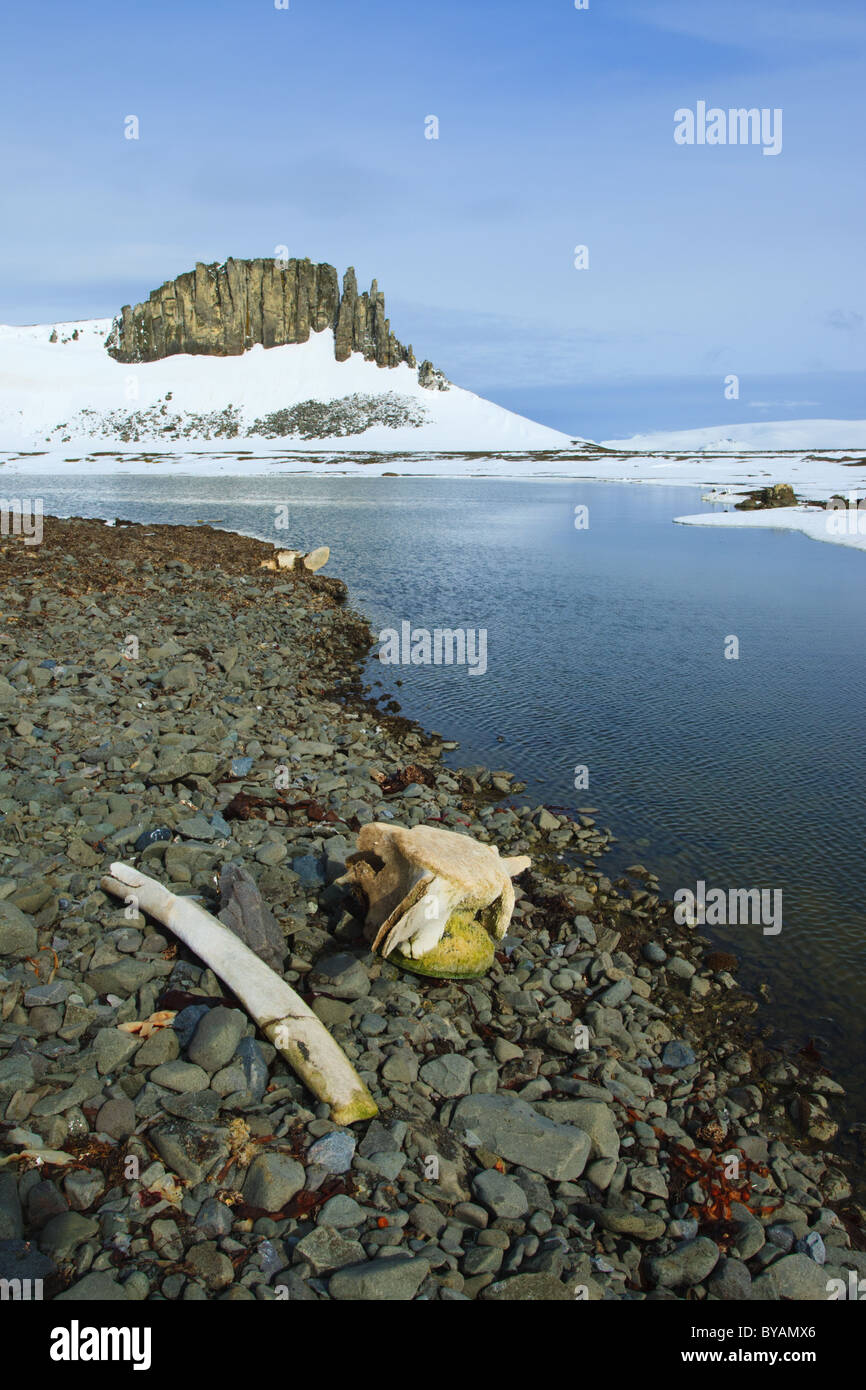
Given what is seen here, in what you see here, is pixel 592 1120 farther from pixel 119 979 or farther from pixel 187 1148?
pixel 119 979

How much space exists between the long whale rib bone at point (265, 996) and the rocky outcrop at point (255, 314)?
7023 inches

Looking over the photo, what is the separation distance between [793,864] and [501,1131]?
5.25 meters

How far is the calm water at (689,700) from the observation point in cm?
795

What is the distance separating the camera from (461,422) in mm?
159375

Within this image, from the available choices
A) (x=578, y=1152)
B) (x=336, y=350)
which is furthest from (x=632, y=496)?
(x=336, y=350)

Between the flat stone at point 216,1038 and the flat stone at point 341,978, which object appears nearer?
the flat stone at point 216,1038

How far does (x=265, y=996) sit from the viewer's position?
5.14m

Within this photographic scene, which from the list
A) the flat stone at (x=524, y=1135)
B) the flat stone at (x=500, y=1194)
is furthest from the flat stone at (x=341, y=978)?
the flat stone at (x=500, y=1194)

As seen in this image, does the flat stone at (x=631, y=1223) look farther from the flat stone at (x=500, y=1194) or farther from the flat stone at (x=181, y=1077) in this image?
the flat stone at (x=181, y=1077)

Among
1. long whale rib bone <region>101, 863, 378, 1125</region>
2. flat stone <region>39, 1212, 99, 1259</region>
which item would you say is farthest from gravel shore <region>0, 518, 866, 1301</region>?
long whale rib bone <region>101, 863, 378, 1125</region>

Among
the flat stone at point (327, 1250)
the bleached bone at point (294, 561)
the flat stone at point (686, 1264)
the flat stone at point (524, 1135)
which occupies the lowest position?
the flat stone at point (686, 1264)

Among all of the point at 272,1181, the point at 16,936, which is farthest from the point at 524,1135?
the point at 16,936
